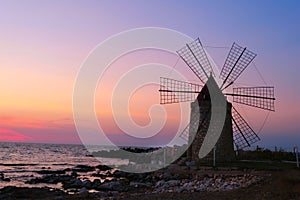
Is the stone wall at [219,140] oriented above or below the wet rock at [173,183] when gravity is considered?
above

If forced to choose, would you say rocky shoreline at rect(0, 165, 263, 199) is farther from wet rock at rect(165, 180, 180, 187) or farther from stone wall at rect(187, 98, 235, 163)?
stone wall at rect(187, 98, 235, 163)

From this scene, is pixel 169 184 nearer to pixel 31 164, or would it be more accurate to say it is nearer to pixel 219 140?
pixel 219 140

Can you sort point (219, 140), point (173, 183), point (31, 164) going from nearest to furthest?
1. point (173, 183)
2. point (219, 140)
3. point (31, 164)

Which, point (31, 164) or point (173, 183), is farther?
point (31, 164)

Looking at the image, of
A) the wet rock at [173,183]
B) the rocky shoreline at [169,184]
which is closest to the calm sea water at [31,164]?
the rocky shoreline at [169,184]

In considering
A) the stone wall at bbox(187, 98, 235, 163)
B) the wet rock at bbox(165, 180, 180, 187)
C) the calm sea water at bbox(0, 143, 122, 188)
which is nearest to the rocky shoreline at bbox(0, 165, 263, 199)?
the wet rock at bbox(165, 180, 180, 187)

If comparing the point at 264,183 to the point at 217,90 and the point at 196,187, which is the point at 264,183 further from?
the point at 217,90

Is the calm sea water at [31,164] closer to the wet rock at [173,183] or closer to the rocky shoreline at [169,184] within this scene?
the rocky shoreline at [169,184]

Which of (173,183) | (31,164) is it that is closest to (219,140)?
(173,183)

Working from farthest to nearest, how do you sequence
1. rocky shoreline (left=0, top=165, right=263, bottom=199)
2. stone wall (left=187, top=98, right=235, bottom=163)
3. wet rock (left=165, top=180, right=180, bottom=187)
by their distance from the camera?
stone wall (left=187, top=98, right=235, bottom=163), wet rock (left=165, top=180, right=180, bottom=187), rocky shoreline (left=0, top=165, right=263, bottom=199)

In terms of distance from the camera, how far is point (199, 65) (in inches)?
1288

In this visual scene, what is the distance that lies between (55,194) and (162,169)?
7.86 m

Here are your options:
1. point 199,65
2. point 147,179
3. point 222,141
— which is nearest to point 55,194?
point 147,179

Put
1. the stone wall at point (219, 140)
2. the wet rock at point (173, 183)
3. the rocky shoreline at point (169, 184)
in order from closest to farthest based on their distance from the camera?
the rocky shoreline at point (169, 184) → the wet rock at point (173, 183) → the stone wall at point (219, 140)
